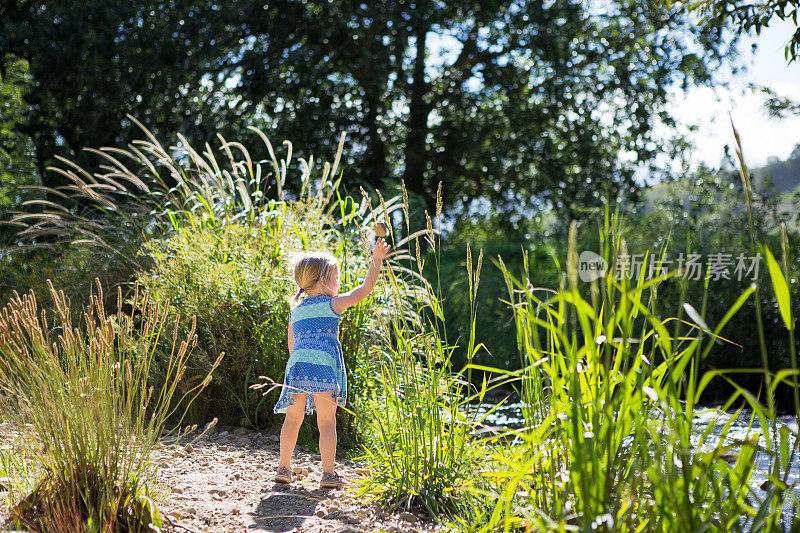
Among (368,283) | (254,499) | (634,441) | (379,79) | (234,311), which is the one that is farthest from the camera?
(379,79)

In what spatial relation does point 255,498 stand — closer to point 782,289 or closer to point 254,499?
point 254,499

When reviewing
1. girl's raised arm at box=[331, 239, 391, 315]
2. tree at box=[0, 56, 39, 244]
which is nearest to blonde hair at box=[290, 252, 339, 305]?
girl's raised arm at box=[331, 239, 391, 315]

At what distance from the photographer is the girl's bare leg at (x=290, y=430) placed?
115 inches

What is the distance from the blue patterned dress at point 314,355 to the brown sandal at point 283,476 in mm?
260

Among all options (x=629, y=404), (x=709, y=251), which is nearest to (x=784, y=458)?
(x=629, y=404)

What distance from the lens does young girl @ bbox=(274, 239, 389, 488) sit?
2922 mm

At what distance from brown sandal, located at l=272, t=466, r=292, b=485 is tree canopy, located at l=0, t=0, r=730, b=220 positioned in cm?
730

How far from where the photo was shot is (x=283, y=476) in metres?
2.86

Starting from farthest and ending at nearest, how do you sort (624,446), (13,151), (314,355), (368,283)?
(13,151)
(314,355)
(368,283)
(624,446)

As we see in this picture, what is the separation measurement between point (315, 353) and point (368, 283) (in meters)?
0.42

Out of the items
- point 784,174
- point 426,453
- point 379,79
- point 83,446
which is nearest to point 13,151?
point 379,79

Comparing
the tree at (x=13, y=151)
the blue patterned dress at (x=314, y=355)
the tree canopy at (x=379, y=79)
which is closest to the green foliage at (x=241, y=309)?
the blue patterned dress at (x=314, y=355)

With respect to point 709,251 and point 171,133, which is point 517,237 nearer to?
point 709,251

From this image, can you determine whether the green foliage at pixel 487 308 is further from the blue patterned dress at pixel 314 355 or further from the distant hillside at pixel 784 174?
the blue patterned dress at pixel 314 355
